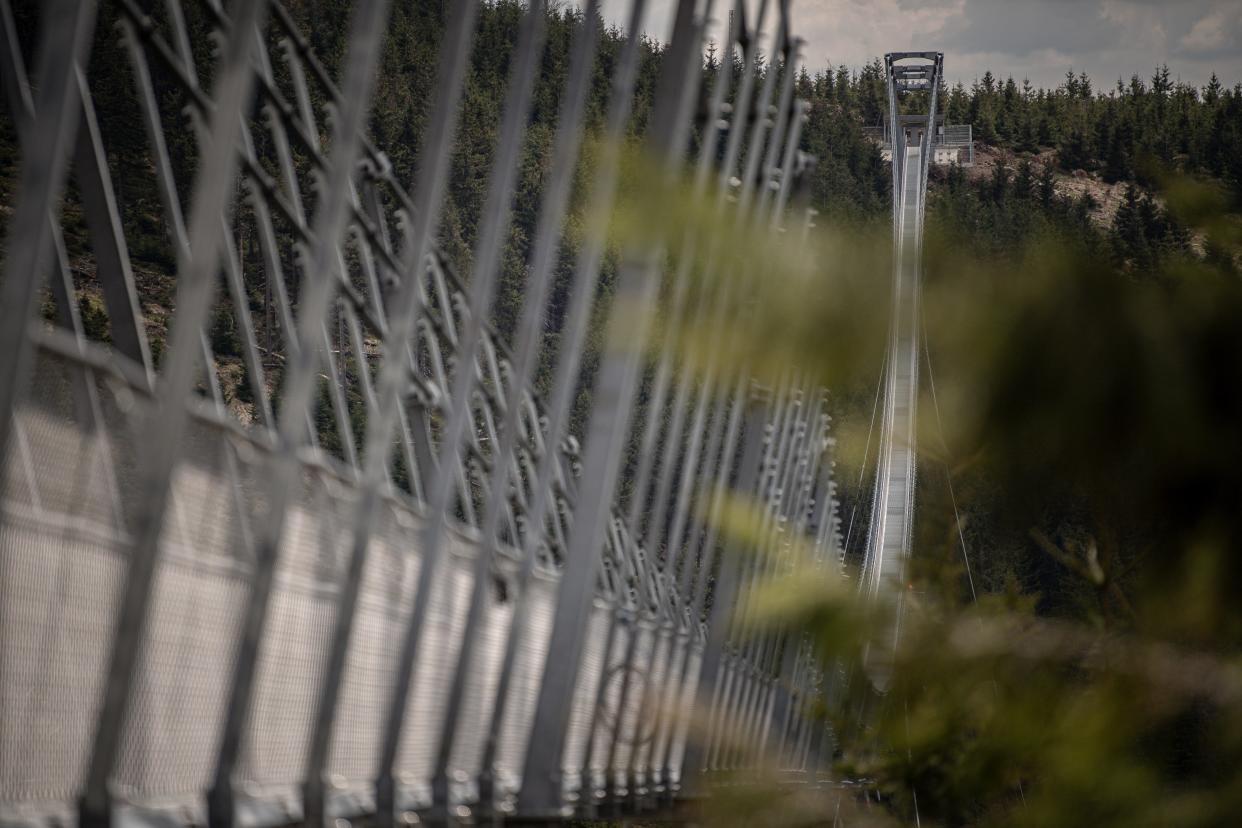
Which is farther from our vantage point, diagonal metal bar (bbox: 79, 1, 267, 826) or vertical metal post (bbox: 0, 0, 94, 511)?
diagonal metal bar (bbox: 79, 1, 267, 826)

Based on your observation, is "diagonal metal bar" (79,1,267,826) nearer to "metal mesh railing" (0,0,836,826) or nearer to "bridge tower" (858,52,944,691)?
"metal mesh railing" (0,0,836,826)

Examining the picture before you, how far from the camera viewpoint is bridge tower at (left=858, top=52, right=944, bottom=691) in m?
1.96

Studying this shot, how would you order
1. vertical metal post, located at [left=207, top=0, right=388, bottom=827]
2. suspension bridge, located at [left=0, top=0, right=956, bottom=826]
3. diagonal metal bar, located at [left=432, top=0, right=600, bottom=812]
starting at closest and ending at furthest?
suspension bridge, located at [left=0, top=0, right=956, bottom=826], vertical metal post, located at [left=207, top=0, right=388, bottom=827], diagonal metal bar, located at [left=432, top=0, right=600, bottom=812]

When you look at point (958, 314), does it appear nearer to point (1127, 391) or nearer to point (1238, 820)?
point (1127, 391)

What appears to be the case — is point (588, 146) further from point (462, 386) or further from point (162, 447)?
point (462, 386)

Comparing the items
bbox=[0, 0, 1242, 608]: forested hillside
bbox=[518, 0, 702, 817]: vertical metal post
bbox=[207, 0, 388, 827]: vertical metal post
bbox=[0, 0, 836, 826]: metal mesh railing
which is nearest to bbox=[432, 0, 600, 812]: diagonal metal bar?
bbox=[0, 0, 836, 826]: metal mesh railing

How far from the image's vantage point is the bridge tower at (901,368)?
1.96 meters

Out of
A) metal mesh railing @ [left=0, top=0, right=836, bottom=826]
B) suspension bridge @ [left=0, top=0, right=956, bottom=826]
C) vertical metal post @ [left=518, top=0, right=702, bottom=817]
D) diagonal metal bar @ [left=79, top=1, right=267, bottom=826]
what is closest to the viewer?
suspension bridge @ [left=0, top=0, right=956, bottom=826]

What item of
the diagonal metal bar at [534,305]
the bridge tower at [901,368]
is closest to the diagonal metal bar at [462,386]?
the diagonal metal bar at [534,305]

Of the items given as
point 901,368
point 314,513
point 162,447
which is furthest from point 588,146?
point 901,368

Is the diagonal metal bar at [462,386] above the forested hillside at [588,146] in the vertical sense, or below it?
below

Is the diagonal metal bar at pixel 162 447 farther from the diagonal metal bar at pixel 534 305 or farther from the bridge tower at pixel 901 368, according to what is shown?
the diagonal metal bar at pixel 534 305

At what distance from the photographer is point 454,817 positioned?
21.8 feet

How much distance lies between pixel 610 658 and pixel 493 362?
4.36 meters
